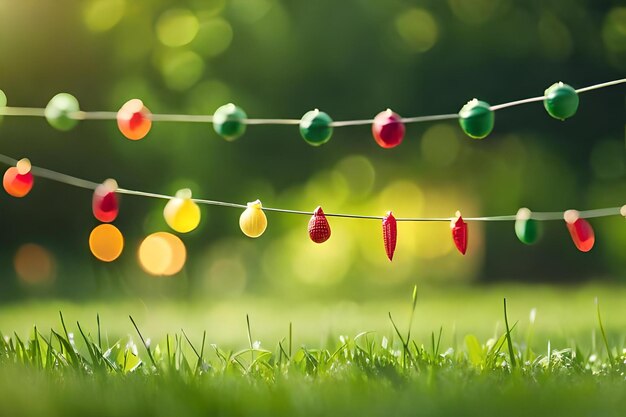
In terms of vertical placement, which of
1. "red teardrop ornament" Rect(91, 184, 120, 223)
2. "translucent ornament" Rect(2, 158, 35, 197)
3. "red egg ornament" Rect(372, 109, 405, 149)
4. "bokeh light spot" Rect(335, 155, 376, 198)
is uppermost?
"bokeh light spot" Rect(335, 155, 376, 198)

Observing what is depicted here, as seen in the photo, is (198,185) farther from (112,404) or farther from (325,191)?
(112,404)

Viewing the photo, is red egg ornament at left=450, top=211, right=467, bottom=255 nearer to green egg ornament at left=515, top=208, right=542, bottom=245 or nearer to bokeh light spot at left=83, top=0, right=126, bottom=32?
green egg ornament at left=515, top=208, right=542, bottom=245

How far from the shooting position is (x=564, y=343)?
2398 mm

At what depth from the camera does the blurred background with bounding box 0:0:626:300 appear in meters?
4.62

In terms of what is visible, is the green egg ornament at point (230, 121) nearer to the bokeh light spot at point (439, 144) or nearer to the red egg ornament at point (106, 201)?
the red egg ornament at point (106, 201)

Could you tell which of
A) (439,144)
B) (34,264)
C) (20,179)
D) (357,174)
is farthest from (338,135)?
(20,179)

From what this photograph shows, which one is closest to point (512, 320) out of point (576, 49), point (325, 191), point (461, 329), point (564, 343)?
point (461, 329)

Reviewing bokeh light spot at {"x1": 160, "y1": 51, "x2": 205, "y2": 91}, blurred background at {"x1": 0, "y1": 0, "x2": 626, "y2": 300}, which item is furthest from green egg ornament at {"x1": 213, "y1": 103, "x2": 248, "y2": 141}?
bokeh light spot at {"x1": 160, "y1": 51, "x2": 205, "y2": 91}

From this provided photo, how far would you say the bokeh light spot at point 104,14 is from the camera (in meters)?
4.79

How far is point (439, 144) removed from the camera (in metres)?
4.71

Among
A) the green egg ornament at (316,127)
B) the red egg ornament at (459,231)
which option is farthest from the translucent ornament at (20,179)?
the red egg ornament at (459,231)

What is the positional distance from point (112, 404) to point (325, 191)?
11.6 feet

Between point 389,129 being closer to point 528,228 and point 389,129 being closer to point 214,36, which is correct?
point 528,228

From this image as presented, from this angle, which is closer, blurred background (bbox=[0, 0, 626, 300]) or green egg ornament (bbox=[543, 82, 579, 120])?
green egg ornament (bbox=[543, 82, 579, 120])
